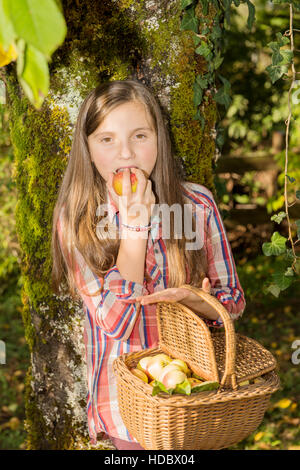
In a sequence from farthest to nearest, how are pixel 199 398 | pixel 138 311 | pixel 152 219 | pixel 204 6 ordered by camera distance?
pixel 204 6 → pixel 152 219 → pixel 138 311 → pixel 199 398

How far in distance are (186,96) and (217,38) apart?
231 millimetres

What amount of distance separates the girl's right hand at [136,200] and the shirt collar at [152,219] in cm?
9

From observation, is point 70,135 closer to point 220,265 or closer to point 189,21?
point 189,21

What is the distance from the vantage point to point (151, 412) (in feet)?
4.54

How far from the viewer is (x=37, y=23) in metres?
0.65

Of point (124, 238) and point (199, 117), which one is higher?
point (199, 117)

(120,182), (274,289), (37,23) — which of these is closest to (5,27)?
(37,23)

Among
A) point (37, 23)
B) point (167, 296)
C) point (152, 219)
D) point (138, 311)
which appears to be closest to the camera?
point (37, 23)

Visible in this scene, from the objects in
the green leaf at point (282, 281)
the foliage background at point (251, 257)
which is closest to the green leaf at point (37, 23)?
the green leaf at point (282, 281)

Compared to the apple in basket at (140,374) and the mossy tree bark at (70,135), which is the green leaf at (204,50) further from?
the apple in basket at (140,374)

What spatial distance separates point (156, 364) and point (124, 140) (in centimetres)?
68

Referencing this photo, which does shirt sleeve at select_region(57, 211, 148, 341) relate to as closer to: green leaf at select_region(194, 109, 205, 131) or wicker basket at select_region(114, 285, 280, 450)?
wicker basket at select_region(114, 285, 280, 450)

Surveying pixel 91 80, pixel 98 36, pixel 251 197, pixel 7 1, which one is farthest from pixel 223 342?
pixel 251 197

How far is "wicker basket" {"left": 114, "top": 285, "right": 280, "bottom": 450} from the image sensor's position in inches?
54.2
